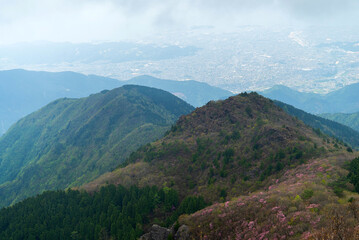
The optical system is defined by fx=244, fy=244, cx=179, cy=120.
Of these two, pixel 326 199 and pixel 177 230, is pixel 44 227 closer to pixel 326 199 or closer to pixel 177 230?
pixel 177 230

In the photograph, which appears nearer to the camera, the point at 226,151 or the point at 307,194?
the point at 307,194

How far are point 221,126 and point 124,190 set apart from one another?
155 ft

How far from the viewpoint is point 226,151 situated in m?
84.4

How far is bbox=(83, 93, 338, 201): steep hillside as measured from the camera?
230ft

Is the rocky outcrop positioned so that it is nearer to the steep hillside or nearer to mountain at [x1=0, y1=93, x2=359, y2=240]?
mountain at [x1=0, y1=93, x2=359, y2=240]

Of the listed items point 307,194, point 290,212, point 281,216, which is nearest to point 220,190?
point 307,194

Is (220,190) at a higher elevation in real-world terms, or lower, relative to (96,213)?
higher

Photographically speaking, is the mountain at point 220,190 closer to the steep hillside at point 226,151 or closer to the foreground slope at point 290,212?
the foreground slope at point 290,212

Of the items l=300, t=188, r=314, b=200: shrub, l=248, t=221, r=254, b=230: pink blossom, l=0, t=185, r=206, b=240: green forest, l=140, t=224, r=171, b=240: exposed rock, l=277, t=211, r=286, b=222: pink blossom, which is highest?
l=300, t=188, r=314, b=200: shrub

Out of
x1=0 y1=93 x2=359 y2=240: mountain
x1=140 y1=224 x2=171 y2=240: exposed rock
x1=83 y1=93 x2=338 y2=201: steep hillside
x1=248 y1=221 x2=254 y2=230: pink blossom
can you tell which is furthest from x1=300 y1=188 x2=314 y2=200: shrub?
x1=140 y1=224 x2=171 y2=240: exposed rock

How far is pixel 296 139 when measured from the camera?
7762 cm

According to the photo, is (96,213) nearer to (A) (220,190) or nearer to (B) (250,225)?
(A) (220,190)

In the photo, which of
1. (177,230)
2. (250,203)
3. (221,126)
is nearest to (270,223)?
(250,203)

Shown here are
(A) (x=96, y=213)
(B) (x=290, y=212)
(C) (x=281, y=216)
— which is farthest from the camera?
(A) (x=96, y=213)
